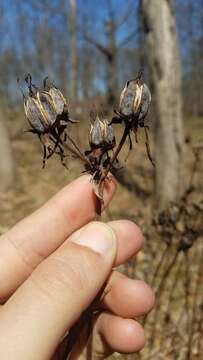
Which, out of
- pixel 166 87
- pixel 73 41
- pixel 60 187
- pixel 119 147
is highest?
pixel 73 41

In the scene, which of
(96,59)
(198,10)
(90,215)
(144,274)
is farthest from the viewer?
(96,59)

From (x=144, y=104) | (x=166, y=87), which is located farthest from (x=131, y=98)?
(x=166, y=87)

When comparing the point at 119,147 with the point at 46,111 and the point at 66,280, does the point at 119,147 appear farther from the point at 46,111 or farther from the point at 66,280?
the point at 66,280

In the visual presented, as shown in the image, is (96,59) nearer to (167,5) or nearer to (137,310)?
(167,5)

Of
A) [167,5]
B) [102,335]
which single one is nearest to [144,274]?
[102,335]

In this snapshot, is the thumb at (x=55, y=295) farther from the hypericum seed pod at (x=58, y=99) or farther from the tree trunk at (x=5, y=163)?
the tree trunk at (x=5, y=163)

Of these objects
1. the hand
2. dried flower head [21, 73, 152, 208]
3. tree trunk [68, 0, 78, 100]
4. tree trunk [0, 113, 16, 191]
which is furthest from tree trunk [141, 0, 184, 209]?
tree trunk [68, 0, 78, 100]
